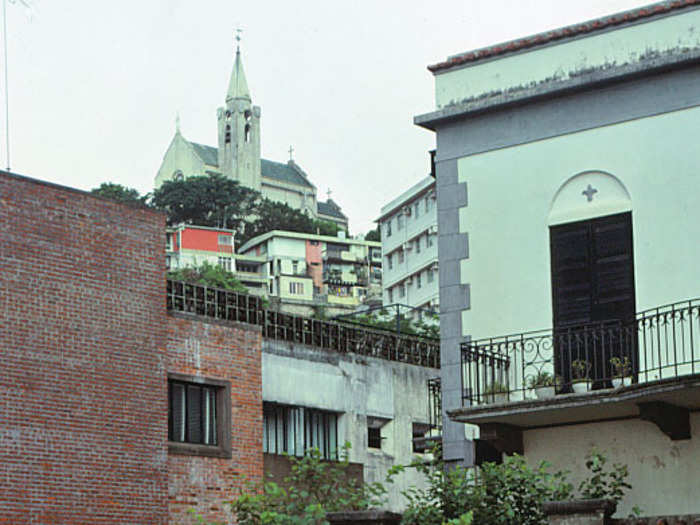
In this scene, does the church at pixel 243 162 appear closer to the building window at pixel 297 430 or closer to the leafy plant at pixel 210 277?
the leafy plant at pixel 210 277

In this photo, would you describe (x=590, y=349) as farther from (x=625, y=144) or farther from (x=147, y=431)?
(x=147, y=431)

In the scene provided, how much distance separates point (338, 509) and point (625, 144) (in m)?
6.45

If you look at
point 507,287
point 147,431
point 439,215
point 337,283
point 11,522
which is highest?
point 337,283

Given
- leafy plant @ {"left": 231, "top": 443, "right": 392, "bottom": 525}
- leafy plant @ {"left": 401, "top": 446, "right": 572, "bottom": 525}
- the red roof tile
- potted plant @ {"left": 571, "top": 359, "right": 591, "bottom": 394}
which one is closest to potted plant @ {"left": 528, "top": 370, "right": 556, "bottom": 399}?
potted plant @ {"left": 571, "top": 359, "right": 591, "bottom": 394}

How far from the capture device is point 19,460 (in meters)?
23.9

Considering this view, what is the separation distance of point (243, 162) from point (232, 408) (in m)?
155

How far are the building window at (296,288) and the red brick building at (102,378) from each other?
10398cm

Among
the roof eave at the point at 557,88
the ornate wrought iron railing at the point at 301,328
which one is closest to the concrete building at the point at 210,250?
the ornate wrought iron railing at the point at 301,328

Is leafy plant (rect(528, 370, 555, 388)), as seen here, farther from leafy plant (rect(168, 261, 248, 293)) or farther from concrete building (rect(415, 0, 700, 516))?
leafy plant (rect(168, 261, 248, 293))

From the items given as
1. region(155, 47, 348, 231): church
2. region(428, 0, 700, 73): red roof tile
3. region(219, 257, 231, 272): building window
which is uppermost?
region(155, 47, 348, 231): church

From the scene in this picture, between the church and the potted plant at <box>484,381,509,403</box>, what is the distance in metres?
156

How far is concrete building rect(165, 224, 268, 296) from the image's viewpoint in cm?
12744

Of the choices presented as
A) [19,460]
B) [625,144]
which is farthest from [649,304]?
[19,460]

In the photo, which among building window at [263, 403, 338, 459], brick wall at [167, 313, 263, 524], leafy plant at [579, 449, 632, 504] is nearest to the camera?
leafy plant at [579, 449, 632, 504]
